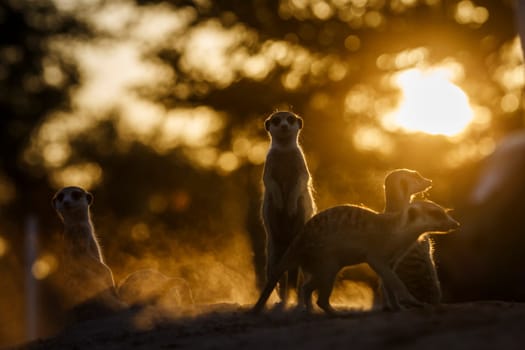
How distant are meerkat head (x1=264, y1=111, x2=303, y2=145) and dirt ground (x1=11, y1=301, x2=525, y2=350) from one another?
1441 mm

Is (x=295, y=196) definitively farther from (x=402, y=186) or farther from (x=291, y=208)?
(x=402, y=186)

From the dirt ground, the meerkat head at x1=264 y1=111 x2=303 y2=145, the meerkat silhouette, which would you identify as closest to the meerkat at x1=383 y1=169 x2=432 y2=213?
the meerkat silhouette

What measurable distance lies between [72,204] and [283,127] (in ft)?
6.39

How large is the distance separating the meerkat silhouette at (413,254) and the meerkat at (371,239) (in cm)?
31

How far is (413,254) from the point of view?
21.3 ft

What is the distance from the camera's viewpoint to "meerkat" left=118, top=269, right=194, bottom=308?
7.54 metres

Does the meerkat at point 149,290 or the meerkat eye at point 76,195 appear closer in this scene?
the meerkat at point 149,290

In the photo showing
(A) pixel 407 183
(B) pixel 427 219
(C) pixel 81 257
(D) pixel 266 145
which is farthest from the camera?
(D) pixel 266 145

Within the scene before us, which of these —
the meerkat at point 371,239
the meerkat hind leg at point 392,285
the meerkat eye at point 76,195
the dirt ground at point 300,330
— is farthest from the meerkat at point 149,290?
the meerkat hind leg at point 392,285

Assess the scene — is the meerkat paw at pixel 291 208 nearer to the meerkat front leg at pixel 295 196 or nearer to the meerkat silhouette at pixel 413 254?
the meerkat front leg at pixel 295 196

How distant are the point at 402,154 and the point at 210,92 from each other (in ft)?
12.6

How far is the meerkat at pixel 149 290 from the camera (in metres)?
7.54

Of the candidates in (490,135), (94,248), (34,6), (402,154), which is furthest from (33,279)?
(94,248)

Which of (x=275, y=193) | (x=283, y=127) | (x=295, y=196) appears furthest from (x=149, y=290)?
(x=283, y=127)
